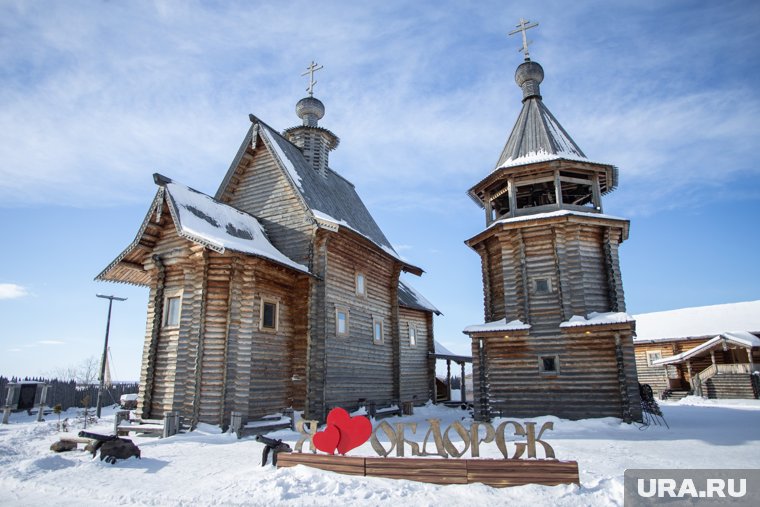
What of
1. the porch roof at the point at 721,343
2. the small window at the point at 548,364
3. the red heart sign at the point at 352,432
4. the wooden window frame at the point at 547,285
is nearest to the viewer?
the red heart sign at the point at 352,432

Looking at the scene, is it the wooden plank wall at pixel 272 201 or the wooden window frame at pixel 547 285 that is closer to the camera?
the wooden window frame at pixel 547 285

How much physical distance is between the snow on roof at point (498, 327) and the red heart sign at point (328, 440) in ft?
31.9

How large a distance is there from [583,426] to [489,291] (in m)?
6.44

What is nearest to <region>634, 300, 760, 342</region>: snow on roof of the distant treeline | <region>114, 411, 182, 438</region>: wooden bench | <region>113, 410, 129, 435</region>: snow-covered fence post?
<region>114, 411, 182, 438</region>: wooden bench

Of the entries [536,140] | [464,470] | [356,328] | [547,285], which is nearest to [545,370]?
[547,285]

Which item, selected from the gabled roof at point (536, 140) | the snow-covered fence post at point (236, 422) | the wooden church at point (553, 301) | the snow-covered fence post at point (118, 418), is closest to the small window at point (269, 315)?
the snow-covered fence post at point (236, 422)

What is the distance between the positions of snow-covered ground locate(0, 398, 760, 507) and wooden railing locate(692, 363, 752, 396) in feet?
57.1

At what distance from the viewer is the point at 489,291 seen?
1948 cm

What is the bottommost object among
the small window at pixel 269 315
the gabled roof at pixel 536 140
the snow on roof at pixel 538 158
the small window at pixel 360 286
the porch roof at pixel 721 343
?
the porch roof at pixel 721 343

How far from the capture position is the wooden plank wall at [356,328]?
17891mm

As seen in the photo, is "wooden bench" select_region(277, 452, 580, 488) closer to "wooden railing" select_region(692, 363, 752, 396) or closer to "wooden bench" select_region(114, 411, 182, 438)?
"wooden bench" select_region(114, 411, 182, 438)

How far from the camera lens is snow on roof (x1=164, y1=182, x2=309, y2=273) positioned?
14.6 meters

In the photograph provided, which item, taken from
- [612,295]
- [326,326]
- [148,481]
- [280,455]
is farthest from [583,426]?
[148,481]

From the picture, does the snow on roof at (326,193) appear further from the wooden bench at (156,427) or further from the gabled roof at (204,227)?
the wooden bench at (156,427)
